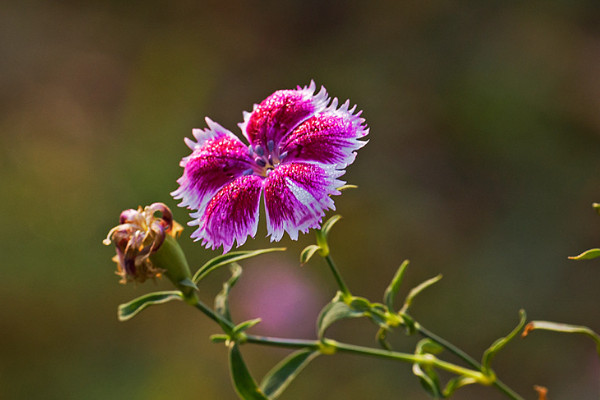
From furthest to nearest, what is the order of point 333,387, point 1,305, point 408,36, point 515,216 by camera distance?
point 408,36
point 515,216
point 1,305
point 333,387

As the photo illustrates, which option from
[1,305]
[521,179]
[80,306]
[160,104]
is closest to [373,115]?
[521,179]

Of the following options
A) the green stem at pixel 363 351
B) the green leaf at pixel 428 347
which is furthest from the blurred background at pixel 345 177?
the green stem at pixel 363 351

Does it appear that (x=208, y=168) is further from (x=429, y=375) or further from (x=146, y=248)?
(x=429, y=375)

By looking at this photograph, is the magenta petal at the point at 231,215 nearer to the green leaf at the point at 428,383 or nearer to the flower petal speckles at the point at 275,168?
the flower petal speckles at the point at 275,168

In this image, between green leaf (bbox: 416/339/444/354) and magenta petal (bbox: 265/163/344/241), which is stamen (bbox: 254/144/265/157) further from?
green leaf (bbox: 416/339/444/354)

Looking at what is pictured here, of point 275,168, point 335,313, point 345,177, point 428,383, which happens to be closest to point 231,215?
point 275,168

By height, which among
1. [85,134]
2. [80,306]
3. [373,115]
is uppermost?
[85,134]

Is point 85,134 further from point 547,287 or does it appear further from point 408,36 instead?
point 547,287
